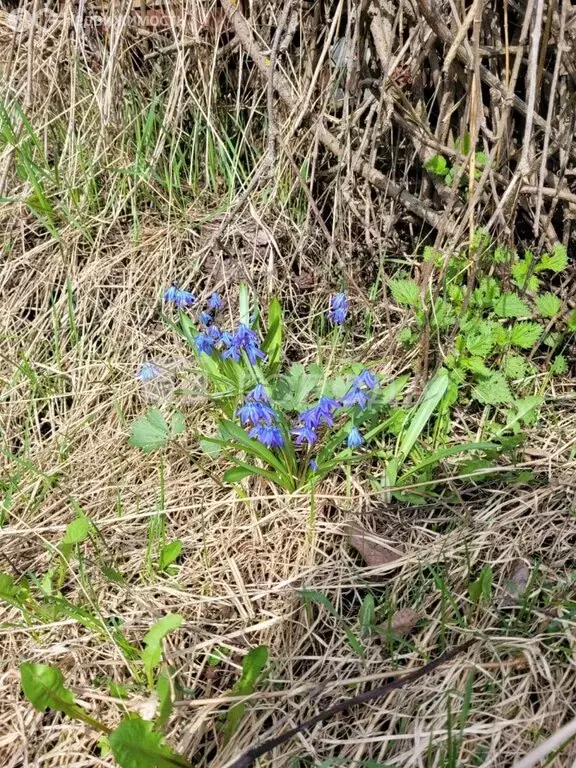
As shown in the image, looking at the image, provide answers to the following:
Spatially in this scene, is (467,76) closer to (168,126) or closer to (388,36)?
(388,36)

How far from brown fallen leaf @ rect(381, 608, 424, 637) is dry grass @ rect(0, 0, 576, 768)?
0.07ft

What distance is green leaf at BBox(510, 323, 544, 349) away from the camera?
1802 millimetres

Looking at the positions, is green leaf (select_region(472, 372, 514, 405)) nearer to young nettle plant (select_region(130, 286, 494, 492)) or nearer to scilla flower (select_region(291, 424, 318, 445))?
young nettle plant (select_region(130, 286, 494, 492))

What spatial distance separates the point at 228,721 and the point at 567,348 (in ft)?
4.46

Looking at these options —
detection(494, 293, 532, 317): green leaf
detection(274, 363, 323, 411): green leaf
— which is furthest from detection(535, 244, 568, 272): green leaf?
detection(274, 363, 323, 411): green leaf

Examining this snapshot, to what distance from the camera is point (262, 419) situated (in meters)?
1.59

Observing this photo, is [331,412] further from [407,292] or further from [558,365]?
[558,365]

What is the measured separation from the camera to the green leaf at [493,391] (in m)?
1.77

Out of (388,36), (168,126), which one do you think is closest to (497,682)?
(388,36)

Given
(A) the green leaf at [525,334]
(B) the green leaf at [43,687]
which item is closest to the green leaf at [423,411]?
(A) the green leaf at [525,334]

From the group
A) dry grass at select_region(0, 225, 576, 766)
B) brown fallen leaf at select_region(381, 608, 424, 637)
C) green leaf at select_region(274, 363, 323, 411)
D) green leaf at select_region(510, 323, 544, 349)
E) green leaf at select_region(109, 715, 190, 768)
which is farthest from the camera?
green leaf at select_region(510, 323, 544, 349)

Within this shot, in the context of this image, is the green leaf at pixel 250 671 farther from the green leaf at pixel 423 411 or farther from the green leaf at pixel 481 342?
the green leaf at pixel 481 342

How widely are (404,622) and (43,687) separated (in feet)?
2.18

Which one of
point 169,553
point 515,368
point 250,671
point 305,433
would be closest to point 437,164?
point 515,368
